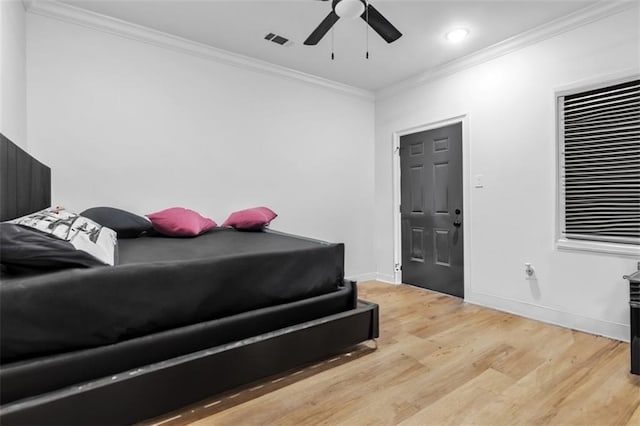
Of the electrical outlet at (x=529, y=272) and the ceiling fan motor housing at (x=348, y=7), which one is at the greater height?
the ceiling fan motor housing at (x=348, y=7)

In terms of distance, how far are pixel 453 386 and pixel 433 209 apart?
7.58ft

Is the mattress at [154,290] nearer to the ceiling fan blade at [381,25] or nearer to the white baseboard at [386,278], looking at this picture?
the ceiling fan blade at [381,25]

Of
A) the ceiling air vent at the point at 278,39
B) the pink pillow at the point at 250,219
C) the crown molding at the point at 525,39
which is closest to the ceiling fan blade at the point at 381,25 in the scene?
the ceiling air vent at the point at 278,39

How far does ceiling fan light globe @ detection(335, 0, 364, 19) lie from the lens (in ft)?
6.58

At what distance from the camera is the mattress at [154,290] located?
1.21m

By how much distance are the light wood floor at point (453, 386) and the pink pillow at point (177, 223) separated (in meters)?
1.29

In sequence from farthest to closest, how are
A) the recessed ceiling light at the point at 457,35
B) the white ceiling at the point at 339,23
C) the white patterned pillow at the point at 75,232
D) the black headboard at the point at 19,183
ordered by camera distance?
the recessed ceiling light at the point at 457,35 < the white ceiling at the point at 339,23 < the black headboard at the point at 19,183 < the white patterned pillow at the point at 75,232

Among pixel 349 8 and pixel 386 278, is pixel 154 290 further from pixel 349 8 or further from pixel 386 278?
pixel 386 278

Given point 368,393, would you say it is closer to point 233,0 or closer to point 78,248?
point 78,248

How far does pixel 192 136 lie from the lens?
3168 mm

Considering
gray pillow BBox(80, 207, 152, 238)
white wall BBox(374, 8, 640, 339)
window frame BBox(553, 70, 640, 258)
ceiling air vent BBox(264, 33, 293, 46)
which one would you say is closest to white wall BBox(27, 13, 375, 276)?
gray pillow BBox(80, 207, 152, 238)

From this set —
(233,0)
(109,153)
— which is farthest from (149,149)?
(233,0)

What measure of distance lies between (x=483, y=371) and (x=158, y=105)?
334 centimetres

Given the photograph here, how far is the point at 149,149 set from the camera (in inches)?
116
